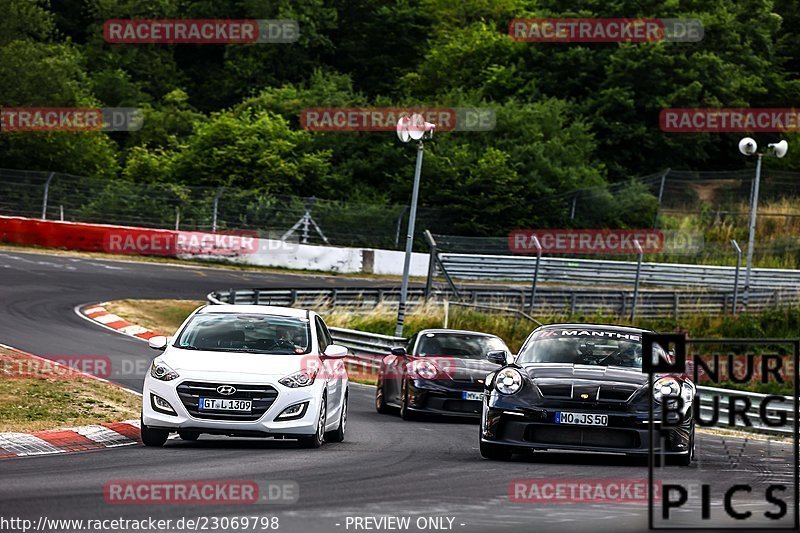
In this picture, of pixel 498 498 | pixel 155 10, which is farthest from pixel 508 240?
pixel 498 498

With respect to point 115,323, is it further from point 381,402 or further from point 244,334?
point 244,334

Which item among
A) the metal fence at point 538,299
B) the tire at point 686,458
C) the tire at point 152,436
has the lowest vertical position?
the tire at point 152,436

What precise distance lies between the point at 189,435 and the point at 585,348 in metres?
3.98

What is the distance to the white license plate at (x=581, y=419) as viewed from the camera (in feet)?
39.0

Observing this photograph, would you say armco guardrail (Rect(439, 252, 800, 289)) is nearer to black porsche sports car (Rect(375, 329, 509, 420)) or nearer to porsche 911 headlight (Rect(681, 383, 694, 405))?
black porsche sports car (Rect(375, 329, 509, 420))

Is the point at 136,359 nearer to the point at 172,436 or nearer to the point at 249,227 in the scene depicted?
the point at 172,436

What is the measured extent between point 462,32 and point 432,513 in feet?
207

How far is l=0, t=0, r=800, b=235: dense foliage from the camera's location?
51.1 m

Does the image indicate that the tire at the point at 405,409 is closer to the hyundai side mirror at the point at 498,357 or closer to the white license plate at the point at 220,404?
the hyundai side mirror at the point at 498,357

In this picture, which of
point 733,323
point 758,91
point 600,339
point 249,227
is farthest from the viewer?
point 758,91

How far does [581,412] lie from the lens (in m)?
11.9

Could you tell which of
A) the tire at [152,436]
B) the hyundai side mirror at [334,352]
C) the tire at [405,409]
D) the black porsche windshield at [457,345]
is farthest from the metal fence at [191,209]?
the tire at [152,436]

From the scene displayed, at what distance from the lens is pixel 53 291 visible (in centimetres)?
3105

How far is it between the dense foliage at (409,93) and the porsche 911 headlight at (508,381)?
35.4m
